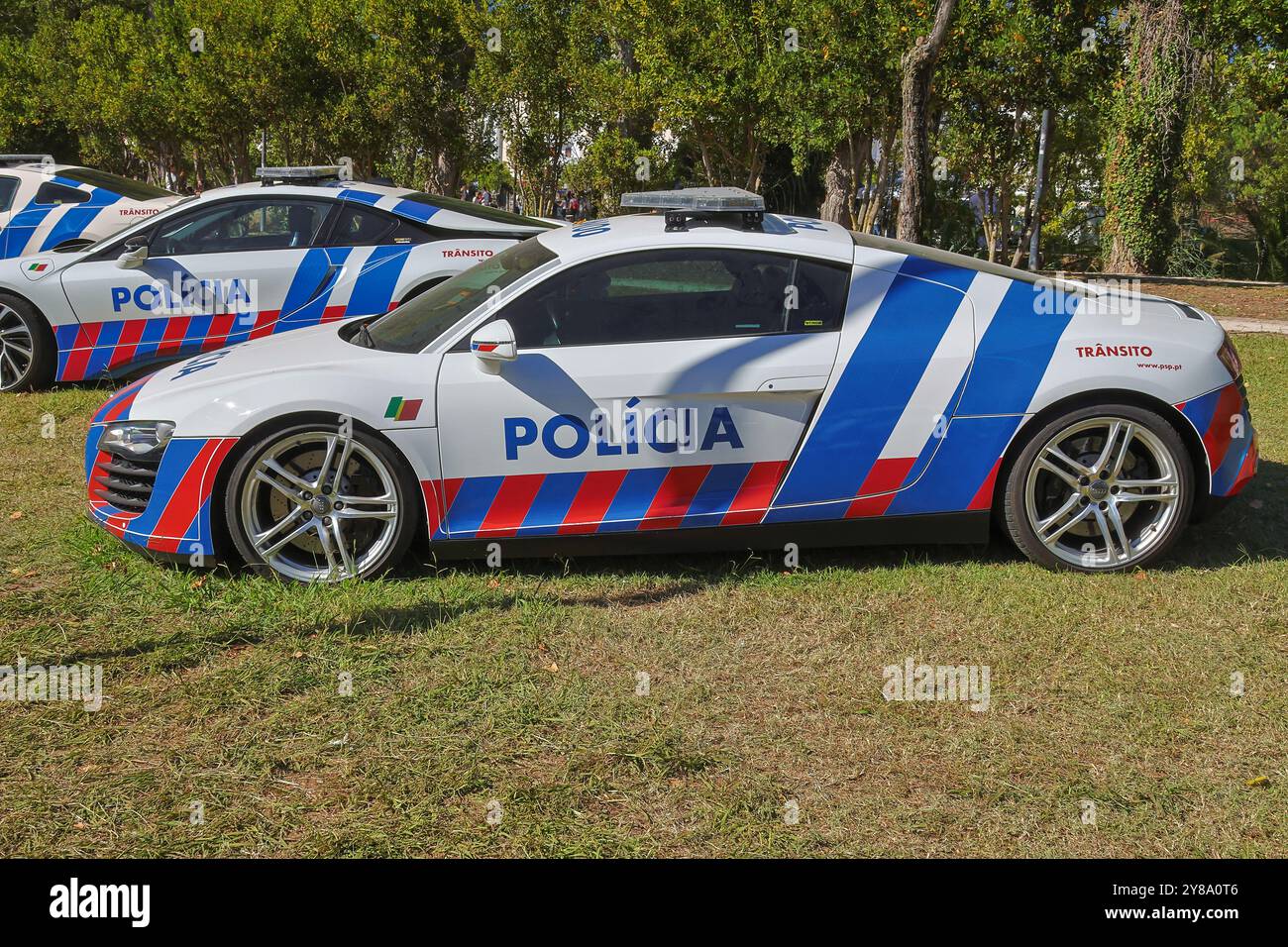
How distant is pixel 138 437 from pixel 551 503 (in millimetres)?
1761

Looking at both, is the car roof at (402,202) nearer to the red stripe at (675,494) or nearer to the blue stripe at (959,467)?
the red stripe at (675,494)

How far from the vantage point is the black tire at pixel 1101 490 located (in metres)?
4.72

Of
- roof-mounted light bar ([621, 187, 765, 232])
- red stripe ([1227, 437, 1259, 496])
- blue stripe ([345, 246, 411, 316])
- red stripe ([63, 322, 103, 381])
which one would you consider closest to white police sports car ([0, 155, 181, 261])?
red stripe ([63, 322, 103, 381])

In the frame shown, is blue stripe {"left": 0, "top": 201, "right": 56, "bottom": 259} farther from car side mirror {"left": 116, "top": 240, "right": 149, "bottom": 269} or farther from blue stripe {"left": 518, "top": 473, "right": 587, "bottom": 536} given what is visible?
blue stripe {"left": 518, "top": 473, "right": 587, "bottom": 536}

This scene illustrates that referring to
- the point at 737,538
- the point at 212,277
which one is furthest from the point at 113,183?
the point at 737,538

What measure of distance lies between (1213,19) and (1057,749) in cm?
1444

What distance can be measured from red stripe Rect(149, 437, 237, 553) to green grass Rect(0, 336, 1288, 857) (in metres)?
0.19

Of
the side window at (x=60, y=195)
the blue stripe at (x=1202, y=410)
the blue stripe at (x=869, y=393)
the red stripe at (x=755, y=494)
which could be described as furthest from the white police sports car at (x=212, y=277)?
the blue stripe at (x=1202, y=410)

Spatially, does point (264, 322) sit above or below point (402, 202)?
below

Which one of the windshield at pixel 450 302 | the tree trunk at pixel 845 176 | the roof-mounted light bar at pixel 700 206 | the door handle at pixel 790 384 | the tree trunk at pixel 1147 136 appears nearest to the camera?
the door handle at pixel 790 384

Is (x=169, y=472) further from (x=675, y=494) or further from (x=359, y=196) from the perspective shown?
(x=359, y=196)

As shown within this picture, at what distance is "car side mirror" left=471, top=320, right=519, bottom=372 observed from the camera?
4516mm

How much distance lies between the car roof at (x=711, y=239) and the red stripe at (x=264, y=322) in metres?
3.94

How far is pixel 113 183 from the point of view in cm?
1076
